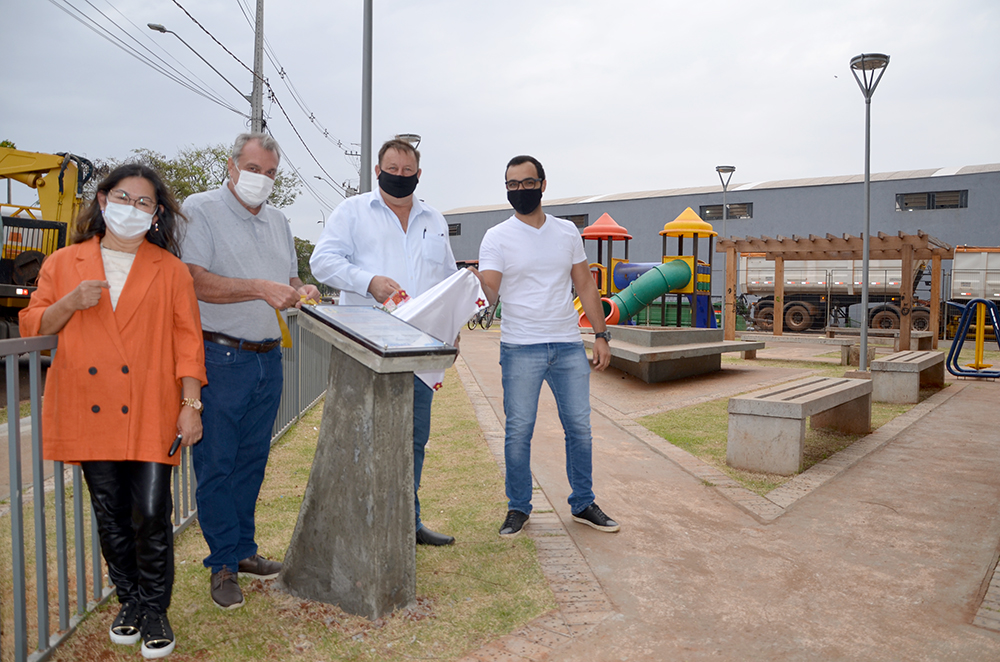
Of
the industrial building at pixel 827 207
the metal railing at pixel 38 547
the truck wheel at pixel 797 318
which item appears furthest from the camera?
the industrial building at pixel 827 207

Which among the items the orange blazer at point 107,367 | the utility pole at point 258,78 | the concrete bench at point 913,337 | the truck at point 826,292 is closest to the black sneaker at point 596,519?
the orange blazer at point 107,367

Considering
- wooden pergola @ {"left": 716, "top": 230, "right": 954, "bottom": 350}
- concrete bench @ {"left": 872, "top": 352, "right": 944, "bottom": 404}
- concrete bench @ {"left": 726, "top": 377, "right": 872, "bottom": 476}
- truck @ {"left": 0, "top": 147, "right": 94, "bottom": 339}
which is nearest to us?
concrete bench @ {"left": 726, "top": 377, "right": 872, "bottom": 476}

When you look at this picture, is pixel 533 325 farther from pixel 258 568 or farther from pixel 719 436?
pixel 719 436

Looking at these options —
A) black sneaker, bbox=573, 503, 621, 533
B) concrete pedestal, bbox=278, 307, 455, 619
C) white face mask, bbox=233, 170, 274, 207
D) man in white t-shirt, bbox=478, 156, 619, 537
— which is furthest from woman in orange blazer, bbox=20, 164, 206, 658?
black sneaker, bbox=573, 503, 621, 533

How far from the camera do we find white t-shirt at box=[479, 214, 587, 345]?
369 centimetres

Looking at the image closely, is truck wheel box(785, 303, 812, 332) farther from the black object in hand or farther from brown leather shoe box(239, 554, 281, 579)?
the black object in hand

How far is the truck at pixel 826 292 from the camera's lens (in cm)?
2497

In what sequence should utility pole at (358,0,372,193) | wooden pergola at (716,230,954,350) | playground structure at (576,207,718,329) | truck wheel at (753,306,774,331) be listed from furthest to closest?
truck wheel at (753,306,774,331) < wooden pergola at (716,230,954,350) < playground structure at (576,207,718,329) < utility pole at (358,0,372,193)

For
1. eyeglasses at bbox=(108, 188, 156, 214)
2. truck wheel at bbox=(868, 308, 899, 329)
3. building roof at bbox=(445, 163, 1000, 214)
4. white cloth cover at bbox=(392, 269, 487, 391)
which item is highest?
building roof at bbox=(445, 163, 1000, 214)

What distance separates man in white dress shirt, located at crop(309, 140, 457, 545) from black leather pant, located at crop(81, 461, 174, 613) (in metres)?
1.07

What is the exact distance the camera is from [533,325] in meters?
3.72

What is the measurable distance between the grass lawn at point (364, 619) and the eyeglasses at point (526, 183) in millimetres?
1765

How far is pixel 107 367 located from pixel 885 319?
2651cm

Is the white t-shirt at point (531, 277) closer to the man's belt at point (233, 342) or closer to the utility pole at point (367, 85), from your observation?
the man's belt at point (233, 342)
